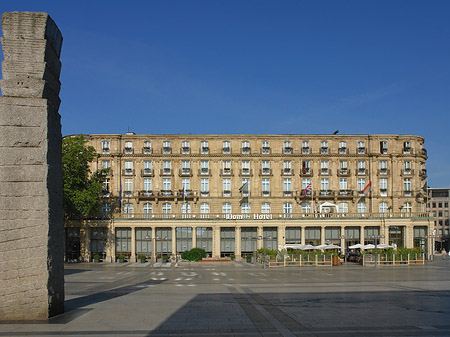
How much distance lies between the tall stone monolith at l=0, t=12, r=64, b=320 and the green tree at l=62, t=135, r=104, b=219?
1992 inches

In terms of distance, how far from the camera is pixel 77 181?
6925cm

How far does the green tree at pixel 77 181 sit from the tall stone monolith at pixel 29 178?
5060 cm

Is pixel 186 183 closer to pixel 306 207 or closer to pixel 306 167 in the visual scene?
pixel 306 167

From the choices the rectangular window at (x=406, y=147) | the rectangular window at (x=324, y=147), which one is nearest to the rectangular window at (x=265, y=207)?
the rectangular window at (x=324, y=147)

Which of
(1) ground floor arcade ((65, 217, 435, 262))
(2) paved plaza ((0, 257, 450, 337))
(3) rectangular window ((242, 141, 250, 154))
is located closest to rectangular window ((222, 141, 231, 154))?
(3) rectangular window ((242, 141, 250, 154))

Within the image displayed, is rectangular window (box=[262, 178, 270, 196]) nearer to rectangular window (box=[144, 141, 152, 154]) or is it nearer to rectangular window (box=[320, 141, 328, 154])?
rectangular window (box=[320, 141, 328, 154])

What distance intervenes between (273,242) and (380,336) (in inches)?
2566

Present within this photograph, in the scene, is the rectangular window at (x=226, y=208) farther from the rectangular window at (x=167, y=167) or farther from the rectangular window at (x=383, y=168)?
the rectangular window at (x=383, y=168)

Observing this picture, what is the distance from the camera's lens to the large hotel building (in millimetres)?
77562

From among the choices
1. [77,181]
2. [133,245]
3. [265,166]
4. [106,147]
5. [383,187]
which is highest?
[106,147]

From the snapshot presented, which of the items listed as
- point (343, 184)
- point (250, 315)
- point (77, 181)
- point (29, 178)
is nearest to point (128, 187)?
point (77, 181)

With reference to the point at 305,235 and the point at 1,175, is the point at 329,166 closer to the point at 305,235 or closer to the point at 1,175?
the point at 305,235

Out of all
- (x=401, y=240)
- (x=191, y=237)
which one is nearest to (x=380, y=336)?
(x=191, y=237)

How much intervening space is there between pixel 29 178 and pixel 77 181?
177ft
